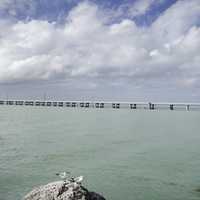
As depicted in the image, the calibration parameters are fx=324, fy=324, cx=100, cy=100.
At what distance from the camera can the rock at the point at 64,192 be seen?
11.3 m

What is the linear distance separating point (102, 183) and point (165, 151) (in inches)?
625

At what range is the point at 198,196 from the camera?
1706cm

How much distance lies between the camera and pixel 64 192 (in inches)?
451

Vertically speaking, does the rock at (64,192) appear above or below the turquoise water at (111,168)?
above

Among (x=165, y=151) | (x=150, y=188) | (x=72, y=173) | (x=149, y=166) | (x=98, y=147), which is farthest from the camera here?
(x=98, y=147)

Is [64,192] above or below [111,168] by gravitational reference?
above

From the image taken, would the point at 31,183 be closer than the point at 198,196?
No

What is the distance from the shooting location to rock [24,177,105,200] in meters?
11.3

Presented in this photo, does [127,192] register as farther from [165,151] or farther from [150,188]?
[165,151]

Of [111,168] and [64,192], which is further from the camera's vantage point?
[111,168]

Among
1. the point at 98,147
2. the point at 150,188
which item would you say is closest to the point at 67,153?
the point at 98,147

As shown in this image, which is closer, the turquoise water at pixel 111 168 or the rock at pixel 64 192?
the rock at pixel 64 192

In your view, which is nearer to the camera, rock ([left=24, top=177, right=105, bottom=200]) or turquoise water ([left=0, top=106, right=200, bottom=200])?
rock ([left=24, top=177, right=105, bottom=200])

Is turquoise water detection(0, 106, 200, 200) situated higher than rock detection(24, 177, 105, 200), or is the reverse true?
rock detection(24, 177, 105, 200)
